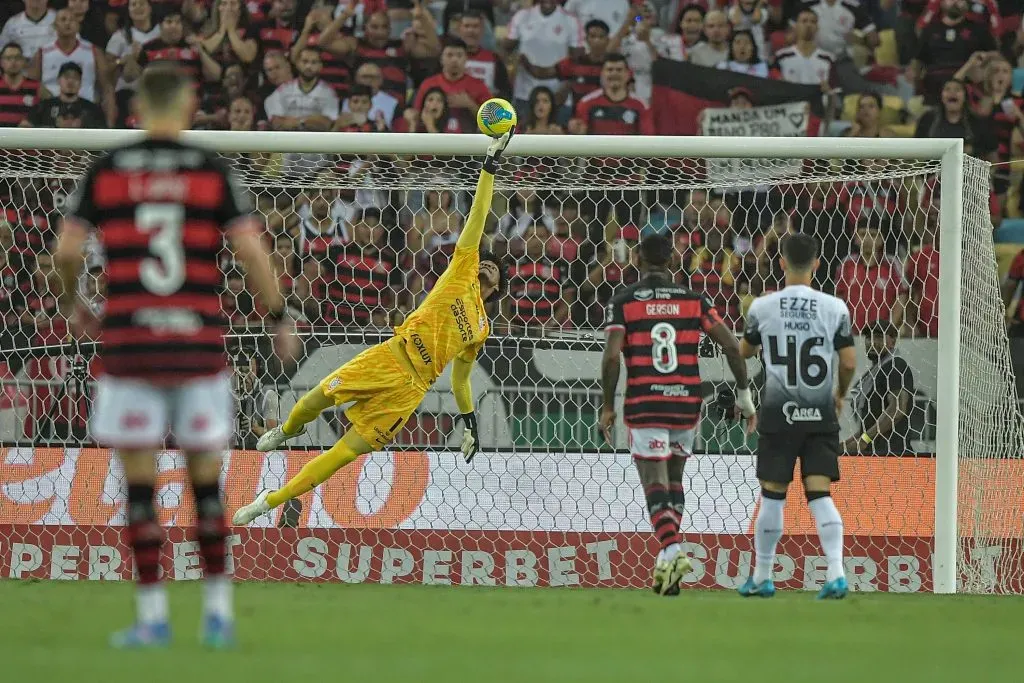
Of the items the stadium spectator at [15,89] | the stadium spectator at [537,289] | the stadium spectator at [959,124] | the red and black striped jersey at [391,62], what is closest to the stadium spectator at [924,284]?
the stadium spectator at [537,289]

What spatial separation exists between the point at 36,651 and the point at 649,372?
3549mm

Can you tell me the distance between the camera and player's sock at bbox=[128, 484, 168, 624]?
167 inches

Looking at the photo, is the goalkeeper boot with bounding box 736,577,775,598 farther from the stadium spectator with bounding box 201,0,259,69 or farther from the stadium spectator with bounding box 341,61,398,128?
the stadium spectator with bounding box 201,0,259,69

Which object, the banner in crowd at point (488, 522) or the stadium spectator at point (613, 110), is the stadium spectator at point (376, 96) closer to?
the stadium spectator at point (613, 110)

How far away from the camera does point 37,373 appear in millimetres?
8547

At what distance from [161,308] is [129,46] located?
936cm

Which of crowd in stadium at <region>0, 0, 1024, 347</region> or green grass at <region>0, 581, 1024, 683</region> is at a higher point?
crowd in stadium at <region>0, 0, 1024, 347</region>

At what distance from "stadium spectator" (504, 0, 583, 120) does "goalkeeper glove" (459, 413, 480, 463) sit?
214 inches

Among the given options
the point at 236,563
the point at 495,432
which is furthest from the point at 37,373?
the point at 495,432

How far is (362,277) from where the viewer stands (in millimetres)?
9258

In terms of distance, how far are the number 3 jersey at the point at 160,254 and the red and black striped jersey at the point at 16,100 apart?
883cm

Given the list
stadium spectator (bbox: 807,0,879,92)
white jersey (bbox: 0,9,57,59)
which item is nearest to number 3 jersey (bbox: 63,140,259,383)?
white jersey (bbox: 0,9,57,59)

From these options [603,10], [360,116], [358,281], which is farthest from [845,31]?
[358,281]

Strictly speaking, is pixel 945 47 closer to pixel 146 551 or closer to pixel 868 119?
pixel 868 119
